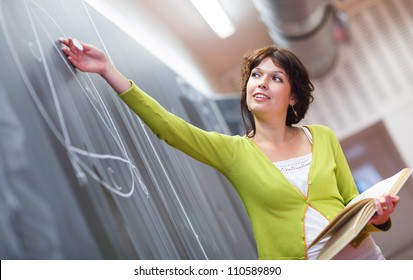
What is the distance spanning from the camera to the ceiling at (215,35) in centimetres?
388

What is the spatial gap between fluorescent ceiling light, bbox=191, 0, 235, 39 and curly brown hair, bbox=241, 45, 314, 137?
210 cm

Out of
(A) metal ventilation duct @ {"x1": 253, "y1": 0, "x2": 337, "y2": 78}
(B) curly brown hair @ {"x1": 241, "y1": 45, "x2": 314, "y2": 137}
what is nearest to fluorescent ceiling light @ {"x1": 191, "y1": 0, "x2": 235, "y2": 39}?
(A) metal ventilation duct @ {"x1": 253, "y1": 0, "x2": 337, "y2": 78}

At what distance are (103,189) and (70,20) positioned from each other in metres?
0.52

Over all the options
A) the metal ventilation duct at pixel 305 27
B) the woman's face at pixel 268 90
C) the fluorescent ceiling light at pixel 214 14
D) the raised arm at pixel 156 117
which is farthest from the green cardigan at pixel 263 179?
the fluorescent ceiling light at pixel 214 14

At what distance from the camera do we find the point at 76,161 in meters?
1.27

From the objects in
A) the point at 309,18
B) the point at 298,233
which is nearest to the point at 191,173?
the point at 298,233

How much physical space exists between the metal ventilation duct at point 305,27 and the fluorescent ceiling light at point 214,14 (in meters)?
0.28

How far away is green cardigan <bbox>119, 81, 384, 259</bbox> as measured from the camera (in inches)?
52.7

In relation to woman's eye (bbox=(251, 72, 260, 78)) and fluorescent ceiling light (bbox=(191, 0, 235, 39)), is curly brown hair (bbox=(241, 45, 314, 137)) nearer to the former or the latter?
woman's eye (bbox=(251, 72, 260, 78))

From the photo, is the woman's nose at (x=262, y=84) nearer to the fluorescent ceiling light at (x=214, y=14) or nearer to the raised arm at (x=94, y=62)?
the raised arm at (x=94, y=62)

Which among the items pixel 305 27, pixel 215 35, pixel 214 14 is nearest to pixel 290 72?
pixel 305 27
